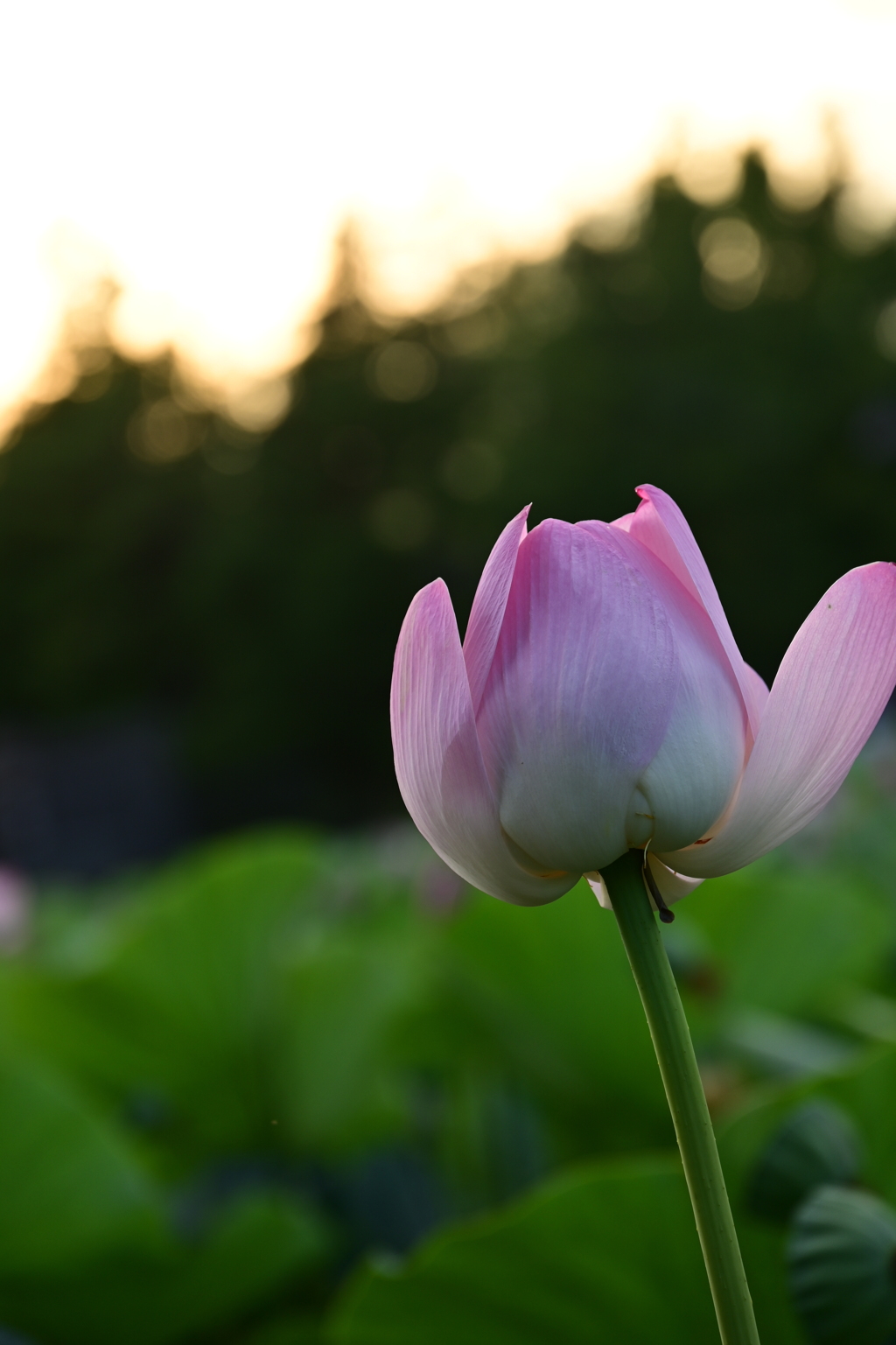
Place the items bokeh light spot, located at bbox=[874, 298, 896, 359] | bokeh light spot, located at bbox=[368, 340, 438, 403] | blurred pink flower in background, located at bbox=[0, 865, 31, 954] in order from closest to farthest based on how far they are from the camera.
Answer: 1. blurred pink flower in background, located at bbox=[0, 865, 31, 954]
2. bokeh light spot, located at bbox=[874, 298, 896, 359]
3. bokeh light spot, located at bbox=[368, 340, 438, 403]

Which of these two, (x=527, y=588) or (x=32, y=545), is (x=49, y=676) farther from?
(x=527, y=588)

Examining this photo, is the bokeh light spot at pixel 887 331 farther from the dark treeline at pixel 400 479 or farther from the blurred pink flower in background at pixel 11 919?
the blurred pink flower in background at pixel 11 919

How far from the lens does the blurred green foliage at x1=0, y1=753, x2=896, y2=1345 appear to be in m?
0.57

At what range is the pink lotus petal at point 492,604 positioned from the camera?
0.97ft

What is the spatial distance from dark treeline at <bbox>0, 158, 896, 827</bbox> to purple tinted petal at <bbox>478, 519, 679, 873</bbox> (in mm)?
14919

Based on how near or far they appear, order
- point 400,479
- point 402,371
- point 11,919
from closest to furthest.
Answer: point 11,919 < point 400,479 < point 402,371

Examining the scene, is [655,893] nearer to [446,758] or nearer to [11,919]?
[446,758]

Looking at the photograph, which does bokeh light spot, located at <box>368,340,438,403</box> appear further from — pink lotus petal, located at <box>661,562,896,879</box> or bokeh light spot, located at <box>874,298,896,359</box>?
pink lotus petal, located at <box>661,562,896,879</box>

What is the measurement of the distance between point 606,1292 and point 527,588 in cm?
41

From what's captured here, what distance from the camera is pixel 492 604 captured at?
0.30 metres

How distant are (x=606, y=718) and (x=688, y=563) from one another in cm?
5

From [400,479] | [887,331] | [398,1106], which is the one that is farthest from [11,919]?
[400,479]

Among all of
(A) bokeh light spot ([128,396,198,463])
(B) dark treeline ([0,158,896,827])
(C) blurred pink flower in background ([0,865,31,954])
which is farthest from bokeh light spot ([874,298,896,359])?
(C) blurred pink flower in background ([0,865,31,954])

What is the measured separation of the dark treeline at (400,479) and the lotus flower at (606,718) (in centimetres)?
1492
